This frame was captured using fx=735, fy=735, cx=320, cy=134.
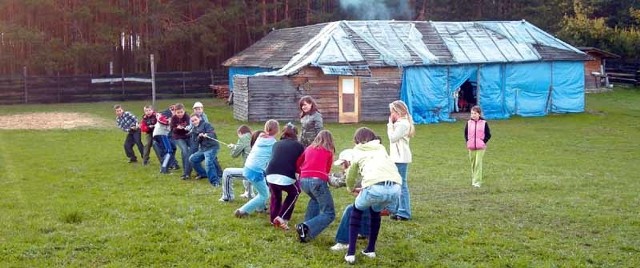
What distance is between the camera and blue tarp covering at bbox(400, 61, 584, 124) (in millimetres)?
28047

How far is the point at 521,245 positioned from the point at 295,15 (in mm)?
38719

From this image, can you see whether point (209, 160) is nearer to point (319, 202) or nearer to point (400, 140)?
point (400, 140)

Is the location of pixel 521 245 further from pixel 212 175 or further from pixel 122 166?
pixel 122 166

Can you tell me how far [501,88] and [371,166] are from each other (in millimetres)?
22759

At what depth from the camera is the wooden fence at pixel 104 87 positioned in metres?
35.5

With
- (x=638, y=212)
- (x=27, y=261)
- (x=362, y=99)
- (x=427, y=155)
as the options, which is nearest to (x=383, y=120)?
(x=362, y=99)

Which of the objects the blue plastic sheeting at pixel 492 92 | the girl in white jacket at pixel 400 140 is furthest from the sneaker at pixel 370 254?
the blue plastic sheeting at pixel 492 92

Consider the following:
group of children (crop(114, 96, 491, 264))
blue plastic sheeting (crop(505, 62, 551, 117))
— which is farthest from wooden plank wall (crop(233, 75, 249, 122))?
group of children (crop(114, 96, 491, 264))

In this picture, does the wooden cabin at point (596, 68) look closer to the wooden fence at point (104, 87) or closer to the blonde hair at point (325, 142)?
the wooden fence at point (104, 87)

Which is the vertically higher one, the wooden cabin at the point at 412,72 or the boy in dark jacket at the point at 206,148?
the wooden cabin at the point at 412,72

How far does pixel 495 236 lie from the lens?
927cm

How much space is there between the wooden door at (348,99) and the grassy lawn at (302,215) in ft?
27.8

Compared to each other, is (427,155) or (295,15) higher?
(295,15)

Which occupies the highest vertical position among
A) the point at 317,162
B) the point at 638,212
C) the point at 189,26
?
the point at 189,26
